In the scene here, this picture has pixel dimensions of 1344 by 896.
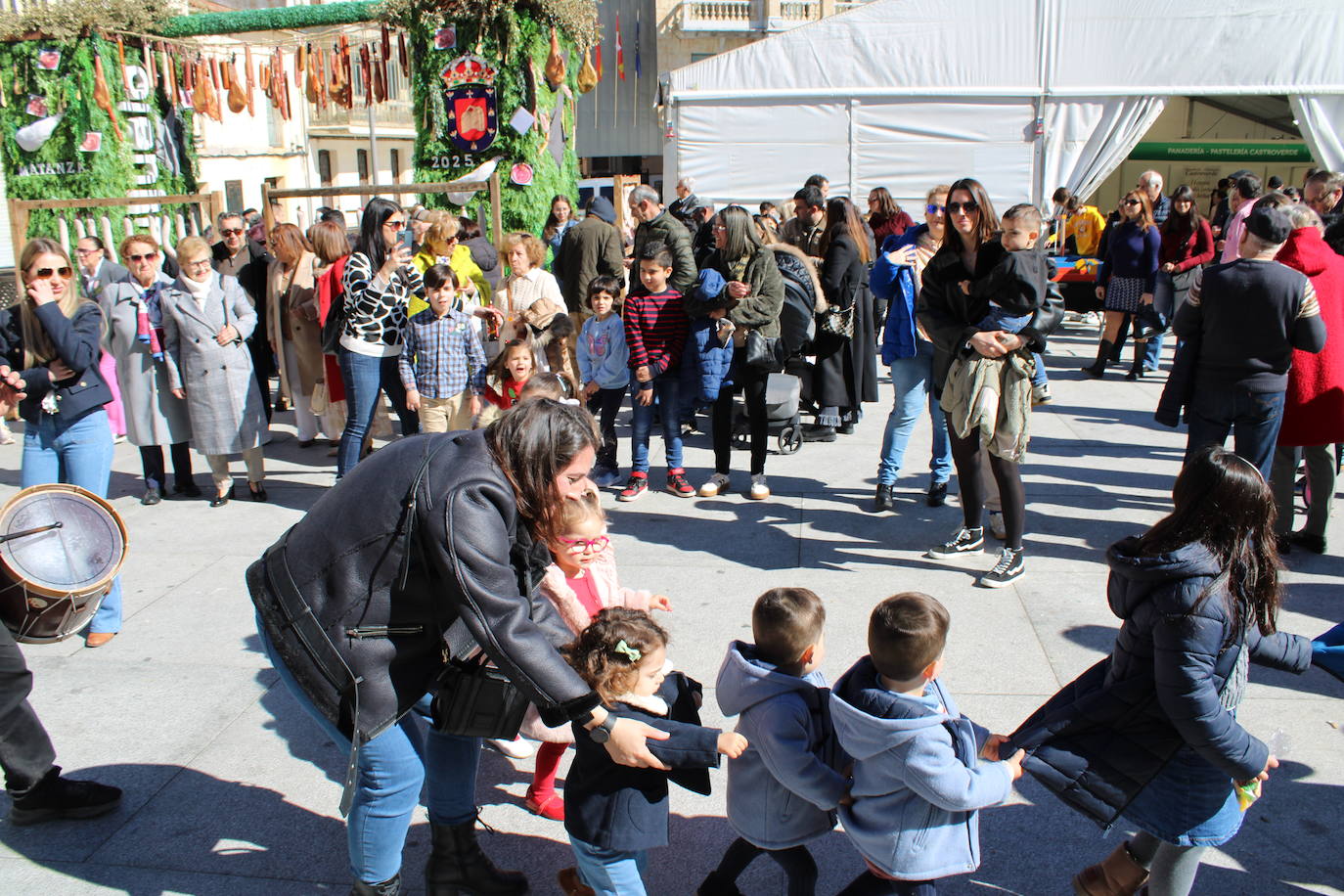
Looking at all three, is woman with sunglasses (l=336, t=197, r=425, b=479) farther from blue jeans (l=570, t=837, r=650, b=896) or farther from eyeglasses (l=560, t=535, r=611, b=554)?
blue jeans (l=570, t=837, r=650, b=896)

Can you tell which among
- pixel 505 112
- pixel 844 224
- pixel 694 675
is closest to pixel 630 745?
pixel 694 675

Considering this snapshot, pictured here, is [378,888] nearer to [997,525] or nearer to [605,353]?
[997,525]

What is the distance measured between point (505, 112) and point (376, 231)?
136 inches

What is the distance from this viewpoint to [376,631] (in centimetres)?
234

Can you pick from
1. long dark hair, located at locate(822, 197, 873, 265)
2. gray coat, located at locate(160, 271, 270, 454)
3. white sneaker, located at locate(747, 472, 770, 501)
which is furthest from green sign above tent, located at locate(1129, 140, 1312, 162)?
gray coat, located at locate(160, 271, 270, 454)

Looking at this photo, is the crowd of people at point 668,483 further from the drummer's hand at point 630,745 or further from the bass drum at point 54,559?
the bass drum at point 54,559

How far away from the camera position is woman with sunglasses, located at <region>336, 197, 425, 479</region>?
6047 millimetres

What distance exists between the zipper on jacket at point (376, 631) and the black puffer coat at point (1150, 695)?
1.47 metres

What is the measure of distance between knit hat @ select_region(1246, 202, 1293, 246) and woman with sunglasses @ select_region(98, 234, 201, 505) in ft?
18.7

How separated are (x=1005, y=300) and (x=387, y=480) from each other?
10.5ft

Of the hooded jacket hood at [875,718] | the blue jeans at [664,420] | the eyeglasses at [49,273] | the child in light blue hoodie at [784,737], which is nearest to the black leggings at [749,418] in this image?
the blue jeans at [664,420]

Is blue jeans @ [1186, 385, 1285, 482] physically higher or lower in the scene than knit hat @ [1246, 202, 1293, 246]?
lower

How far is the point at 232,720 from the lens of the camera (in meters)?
3.83

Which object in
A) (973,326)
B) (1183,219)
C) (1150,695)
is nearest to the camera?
(1150,695)
